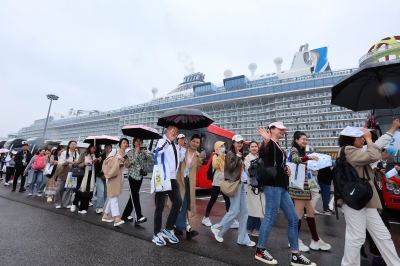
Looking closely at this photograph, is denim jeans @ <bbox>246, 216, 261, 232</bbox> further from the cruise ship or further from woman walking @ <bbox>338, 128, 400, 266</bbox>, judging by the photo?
the cruise ship

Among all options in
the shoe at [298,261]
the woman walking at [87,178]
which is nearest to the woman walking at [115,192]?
the woman walking at [87,178]

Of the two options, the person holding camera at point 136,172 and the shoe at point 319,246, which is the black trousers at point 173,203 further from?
the shoe at point 319,246

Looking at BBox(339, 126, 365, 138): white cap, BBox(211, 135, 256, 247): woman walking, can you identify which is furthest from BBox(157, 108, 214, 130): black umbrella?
BBox(339, 126, 365, 138): white cap

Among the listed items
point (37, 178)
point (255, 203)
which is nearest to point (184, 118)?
point (255, 203)

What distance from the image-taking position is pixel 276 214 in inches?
107

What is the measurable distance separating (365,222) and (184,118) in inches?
139

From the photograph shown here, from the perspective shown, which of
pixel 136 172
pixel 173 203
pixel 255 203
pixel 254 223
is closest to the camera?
pixel 173 203

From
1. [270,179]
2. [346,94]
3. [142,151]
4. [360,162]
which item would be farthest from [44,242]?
[346,94]

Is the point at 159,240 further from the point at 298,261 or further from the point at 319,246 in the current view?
the point at 319,246

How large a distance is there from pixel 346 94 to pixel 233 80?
2648 inches

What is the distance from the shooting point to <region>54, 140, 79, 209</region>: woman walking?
5969mm

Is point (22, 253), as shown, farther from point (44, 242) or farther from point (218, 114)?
point (218, 114)

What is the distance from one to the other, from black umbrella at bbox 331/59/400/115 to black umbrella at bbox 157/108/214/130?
240 centimetres

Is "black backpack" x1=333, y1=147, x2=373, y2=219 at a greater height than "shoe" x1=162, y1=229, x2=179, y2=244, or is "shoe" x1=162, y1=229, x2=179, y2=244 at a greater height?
"black backpack" x1=333, y1=147, x2=373, y2=219
